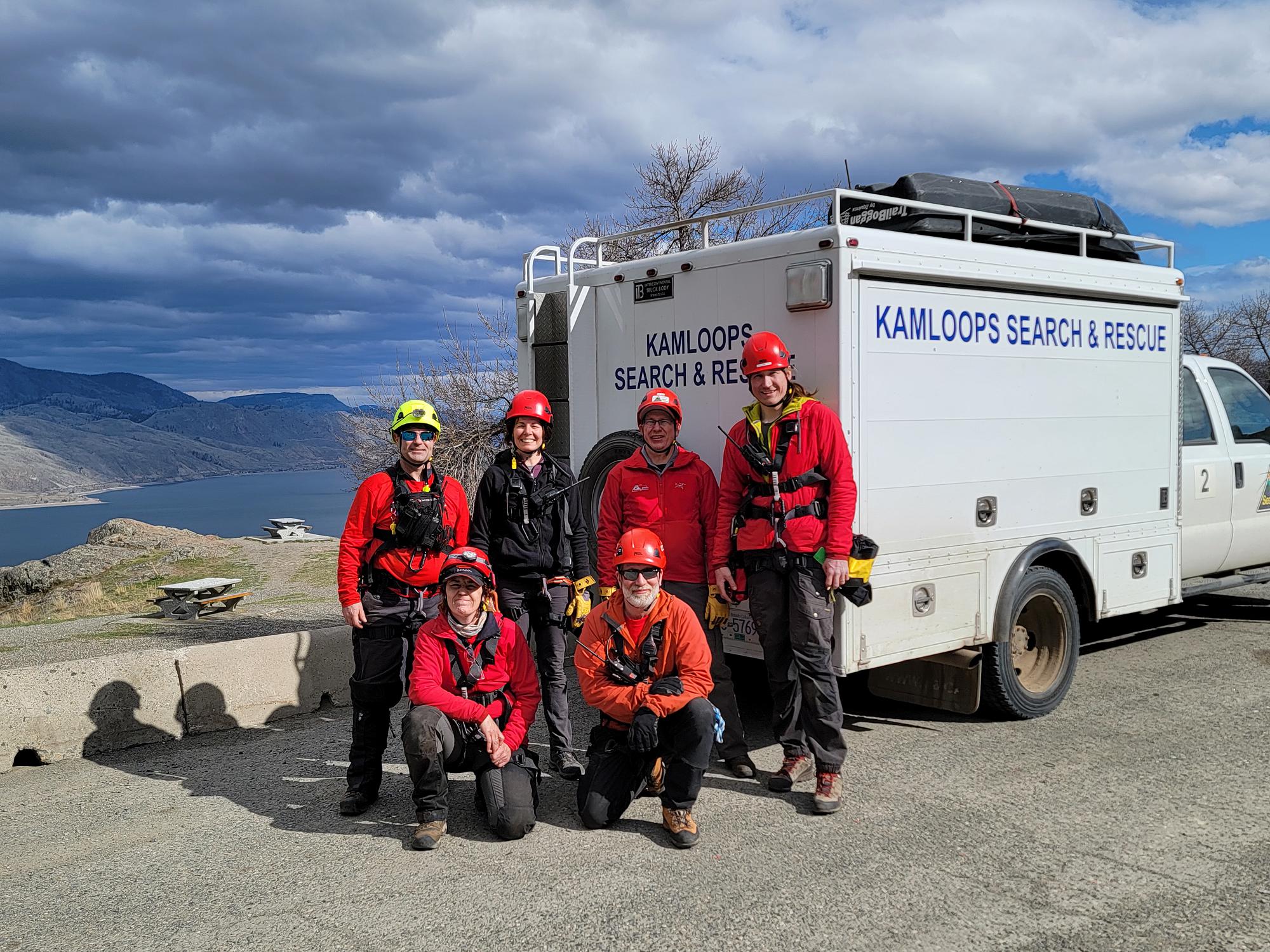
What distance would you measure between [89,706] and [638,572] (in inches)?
139

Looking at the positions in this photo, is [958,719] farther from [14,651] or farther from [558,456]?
[14,651]

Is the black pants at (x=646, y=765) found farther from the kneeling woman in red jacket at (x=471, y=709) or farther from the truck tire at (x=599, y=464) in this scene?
the truck tire at (x=599, y=464)

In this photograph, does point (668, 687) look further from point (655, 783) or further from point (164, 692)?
point (164, 692)

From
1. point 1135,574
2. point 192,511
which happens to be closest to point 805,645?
point 1135,574

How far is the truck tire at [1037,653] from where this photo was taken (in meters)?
5.69

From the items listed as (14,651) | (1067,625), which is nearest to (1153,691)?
(1067,625)

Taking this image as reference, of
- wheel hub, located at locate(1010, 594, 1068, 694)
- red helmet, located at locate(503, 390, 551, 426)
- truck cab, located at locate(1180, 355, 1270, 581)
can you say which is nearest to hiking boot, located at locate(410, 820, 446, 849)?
red helmet, located at locate(503, 390, 551, 426)

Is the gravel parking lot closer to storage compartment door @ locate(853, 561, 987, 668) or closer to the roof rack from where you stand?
storage compartment door @ locate(853, 561, 987, 668)

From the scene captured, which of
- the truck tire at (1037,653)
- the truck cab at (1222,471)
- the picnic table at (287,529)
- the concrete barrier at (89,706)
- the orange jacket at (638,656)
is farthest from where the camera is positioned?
the picnic table at (287,529)

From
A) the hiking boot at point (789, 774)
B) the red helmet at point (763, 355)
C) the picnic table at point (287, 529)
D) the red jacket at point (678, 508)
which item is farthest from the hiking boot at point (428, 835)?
the picnic table at point (287, 529)

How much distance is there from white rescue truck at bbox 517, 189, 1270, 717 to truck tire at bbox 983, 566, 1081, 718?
1 centimetres

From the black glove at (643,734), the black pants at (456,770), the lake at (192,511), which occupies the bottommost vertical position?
the lake at (192,511)

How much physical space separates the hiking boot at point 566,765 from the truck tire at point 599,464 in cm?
136

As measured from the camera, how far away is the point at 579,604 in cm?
507
